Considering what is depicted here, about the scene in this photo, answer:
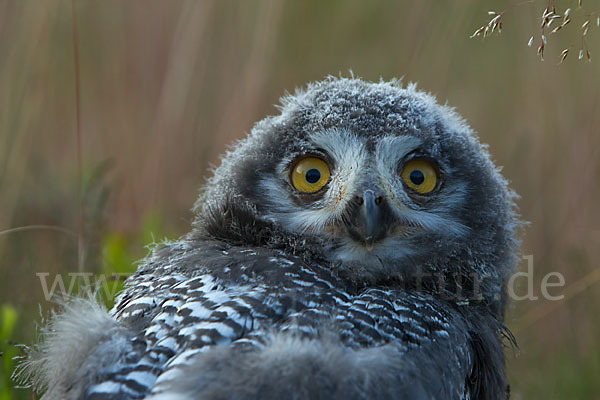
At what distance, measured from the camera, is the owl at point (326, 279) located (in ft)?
6.64

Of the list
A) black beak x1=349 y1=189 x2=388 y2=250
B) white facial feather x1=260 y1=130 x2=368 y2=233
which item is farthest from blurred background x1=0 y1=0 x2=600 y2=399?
black beak x1=349 y1=189 x2=388 y2=250

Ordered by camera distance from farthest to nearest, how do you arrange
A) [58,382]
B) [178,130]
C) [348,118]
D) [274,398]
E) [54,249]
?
[178,130] → [54,249] → [348,118] → [58,382] → [274,398]

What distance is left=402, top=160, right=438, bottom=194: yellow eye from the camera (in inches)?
116

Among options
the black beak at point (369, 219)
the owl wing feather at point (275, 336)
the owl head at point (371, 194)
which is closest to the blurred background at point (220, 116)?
the owl head at point (371, 194)

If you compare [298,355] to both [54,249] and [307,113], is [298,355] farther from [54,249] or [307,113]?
[54,249]

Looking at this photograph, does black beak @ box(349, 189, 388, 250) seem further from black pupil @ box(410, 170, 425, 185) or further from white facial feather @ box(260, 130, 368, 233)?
black pupil @ box(410, 170, 425, 185)

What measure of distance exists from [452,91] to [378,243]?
3.95m

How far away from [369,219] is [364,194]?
102 millimetres

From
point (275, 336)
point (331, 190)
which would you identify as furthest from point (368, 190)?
point (275, 336)

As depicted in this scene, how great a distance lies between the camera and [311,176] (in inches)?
116

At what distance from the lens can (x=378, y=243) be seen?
2805 millimetres

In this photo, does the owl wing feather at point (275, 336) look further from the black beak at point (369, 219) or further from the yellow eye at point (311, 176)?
the yellow eye at point (311, 176)

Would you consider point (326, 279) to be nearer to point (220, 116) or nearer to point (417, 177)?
point (417, 177)

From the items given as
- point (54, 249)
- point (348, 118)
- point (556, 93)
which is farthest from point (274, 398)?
point (556, 93)
